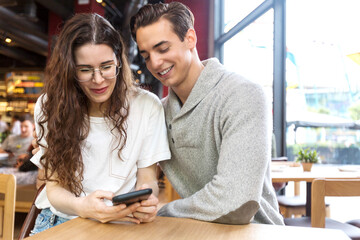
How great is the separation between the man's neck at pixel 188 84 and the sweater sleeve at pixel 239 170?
0.35 m

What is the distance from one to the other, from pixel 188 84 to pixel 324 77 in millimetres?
2868

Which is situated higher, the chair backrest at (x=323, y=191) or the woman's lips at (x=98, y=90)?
the woman's lips at (x=98, y=90)

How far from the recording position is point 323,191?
4.78 ft

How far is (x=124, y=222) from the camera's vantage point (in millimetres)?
1220

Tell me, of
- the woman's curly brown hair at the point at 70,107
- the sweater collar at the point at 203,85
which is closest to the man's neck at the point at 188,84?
the sweater collar at the point at 203,85

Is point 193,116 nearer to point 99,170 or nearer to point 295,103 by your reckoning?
point 99,170

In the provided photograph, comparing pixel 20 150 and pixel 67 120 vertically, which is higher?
pixel 67 120

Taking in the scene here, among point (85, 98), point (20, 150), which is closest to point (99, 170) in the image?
point (85, 98)

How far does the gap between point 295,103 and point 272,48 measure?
77 cm

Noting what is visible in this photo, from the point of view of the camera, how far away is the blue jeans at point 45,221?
1.55m

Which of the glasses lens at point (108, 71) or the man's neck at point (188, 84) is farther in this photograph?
the man's neck at point (188, 84)

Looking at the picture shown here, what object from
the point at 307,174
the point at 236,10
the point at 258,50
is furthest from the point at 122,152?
the point at 236,10

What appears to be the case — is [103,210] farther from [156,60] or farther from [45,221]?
[156,60]

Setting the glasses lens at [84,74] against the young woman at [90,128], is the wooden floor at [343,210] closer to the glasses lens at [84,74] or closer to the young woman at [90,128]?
the young woman at [90,128]
